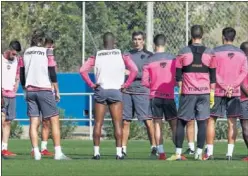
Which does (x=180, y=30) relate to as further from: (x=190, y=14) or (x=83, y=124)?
(x=83, y=124)

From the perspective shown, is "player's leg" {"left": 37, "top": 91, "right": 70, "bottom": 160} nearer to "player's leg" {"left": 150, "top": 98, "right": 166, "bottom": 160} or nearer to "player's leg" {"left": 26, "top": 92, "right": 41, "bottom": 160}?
"player's leg" {"left": 26, "top": 92, "right": 41, "bottom": 160}

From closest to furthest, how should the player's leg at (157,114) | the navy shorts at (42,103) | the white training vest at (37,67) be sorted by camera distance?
the white training vest at (37,67), the navy shorts at (42,103), the player's leg at (157,114)

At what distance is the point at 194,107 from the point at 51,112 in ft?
8.18

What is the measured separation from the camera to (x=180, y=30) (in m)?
32.3

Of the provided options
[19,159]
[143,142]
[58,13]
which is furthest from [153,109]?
[58,13]

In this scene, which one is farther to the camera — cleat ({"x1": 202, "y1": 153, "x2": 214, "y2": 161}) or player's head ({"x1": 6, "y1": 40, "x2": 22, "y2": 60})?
player's head ({"x1": 6, "y1": 40, "x2": 22, "y2": 60})

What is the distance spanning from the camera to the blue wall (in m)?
32.1

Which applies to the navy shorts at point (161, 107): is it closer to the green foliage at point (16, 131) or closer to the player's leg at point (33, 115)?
the player's leg at point (33, 115)

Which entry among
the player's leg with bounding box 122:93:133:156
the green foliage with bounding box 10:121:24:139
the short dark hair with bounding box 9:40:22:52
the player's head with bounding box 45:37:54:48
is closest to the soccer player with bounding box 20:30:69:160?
the player's head with bounding box 45:37:54:48

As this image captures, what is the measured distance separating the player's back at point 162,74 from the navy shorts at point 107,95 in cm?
75

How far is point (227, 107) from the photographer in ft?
66.7

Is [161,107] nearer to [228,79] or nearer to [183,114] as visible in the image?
[183,114]

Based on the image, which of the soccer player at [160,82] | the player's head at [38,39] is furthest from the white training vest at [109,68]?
the player's head at [38,39]

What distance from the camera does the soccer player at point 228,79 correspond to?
20.0 metres
